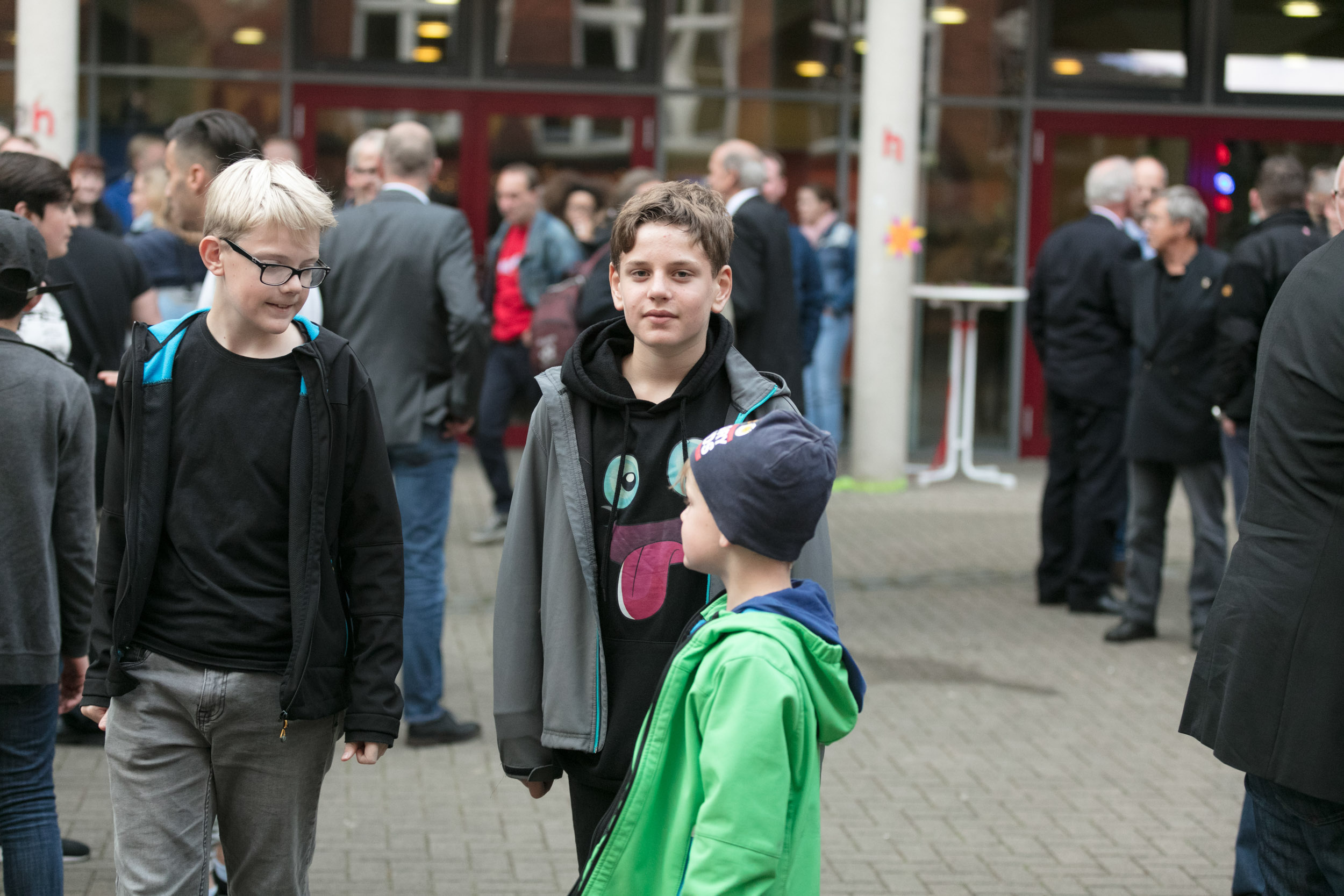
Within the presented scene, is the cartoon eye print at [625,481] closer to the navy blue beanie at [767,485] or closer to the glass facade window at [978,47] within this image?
the navy blue beanie at [767,485]

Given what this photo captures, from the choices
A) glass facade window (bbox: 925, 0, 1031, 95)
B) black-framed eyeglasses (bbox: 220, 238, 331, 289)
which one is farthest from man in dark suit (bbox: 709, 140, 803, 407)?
glass facade window (bbox: 925, 0, 1031, 95)

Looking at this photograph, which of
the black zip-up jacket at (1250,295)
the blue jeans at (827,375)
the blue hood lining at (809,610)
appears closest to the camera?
the blue hood lining at (809,610)

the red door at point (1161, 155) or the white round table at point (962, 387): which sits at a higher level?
the red door at point (1161, 155)

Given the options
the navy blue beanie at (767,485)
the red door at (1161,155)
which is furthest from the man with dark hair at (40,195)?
the red door at (1161,155)

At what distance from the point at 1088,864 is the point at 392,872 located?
6.94ft

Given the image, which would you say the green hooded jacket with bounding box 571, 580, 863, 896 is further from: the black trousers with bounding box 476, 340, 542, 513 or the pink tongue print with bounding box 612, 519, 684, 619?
the black trousers with bounding box 476, 340, 542, 513

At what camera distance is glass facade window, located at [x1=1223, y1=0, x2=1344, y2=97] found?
14.0 metres

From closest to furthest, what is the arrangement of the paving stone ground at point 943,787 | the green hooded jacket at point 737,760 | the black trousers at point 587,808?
the green hooded jacket at point 737,760
the black trousers at point 587,808
the paving stone ground at point 943,787

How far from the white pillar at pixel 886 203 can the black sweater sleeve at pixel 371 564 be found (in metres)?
8.89

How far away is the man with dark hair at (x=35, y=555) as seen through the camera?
135 inches

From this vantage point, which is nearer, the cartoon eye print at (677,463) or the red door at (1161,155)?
the cartoon eye print at (677,463)

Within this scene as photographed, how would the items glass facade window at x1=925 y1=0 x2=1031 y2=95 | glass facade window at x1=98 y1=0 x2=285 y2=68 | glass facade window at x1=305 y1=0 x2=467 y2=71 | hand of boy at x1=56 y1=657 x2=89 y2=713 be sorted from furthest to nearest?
glass facade window at x1=925 y1=0 x2=1031 y2=95 < glass facade window at x1=305 y1=0 x2=467 y2=71 < glass facade window at x1=98 y1=0 x2=285 y2=68 < hand of boy at x1=56 y1=657 x2=89 y2=713

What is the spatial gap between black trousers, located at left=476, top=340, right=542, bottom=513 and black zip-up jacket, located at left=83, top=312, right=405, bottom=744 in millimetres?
6337

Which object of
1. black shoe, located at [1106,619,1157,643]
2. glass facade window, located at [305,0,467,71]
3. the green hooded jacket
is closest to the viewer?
the green hooded jacket
